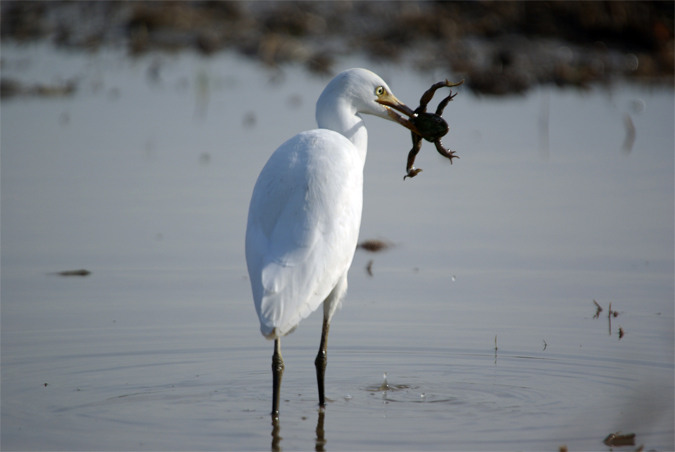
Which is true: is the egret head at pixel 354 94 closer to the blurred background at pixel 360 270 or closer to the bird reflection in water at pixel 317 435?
the blurred background at pixel 360 270

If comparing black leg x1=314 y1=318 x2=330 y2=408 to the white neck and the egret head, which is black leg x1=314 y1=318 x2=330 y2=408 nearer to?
the white neck

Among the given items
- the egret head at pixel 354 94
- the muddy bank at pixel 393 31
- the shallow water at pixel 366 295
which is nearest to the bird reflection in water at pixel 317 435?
the shallow water at pixel 366 295

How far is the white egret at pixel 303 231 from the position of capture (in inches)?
174

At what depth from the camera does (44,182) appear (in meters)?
9.21

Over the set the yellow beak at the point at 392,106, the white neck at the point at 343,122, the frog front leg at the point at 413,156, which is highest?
the yellow beak at the point at 392,106

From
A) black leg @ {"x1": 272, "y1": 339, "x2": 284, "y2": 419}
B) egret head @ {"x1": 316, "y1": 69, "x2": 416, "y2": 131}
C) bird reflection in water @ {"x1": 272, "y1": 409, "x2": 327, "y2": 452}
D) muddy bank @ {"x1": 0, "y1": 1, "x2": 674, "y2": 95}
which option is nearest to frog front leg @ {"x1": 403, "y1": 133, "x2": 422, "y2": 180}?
egret head @ {"x1": 316, "y1": 69, "x2": 416, "y2": 131}

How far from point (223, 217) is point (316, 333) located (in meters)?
2.33

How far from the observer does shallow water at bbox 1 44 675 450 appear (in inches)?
189

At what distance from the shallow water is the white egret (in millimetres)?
581

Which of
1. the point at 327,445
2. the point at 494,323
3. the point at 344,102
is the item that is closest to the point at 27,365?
the point at 327,445

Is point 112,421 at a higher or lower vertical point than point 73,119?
lower

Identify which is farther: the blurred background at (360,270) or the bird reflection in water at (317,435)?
the blurred background at (360,270)

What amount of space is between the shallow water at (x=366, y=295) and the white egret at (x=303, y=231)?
0.58 metres

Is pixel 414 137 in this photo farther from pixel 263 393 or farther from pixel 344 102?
pixel 263 393
